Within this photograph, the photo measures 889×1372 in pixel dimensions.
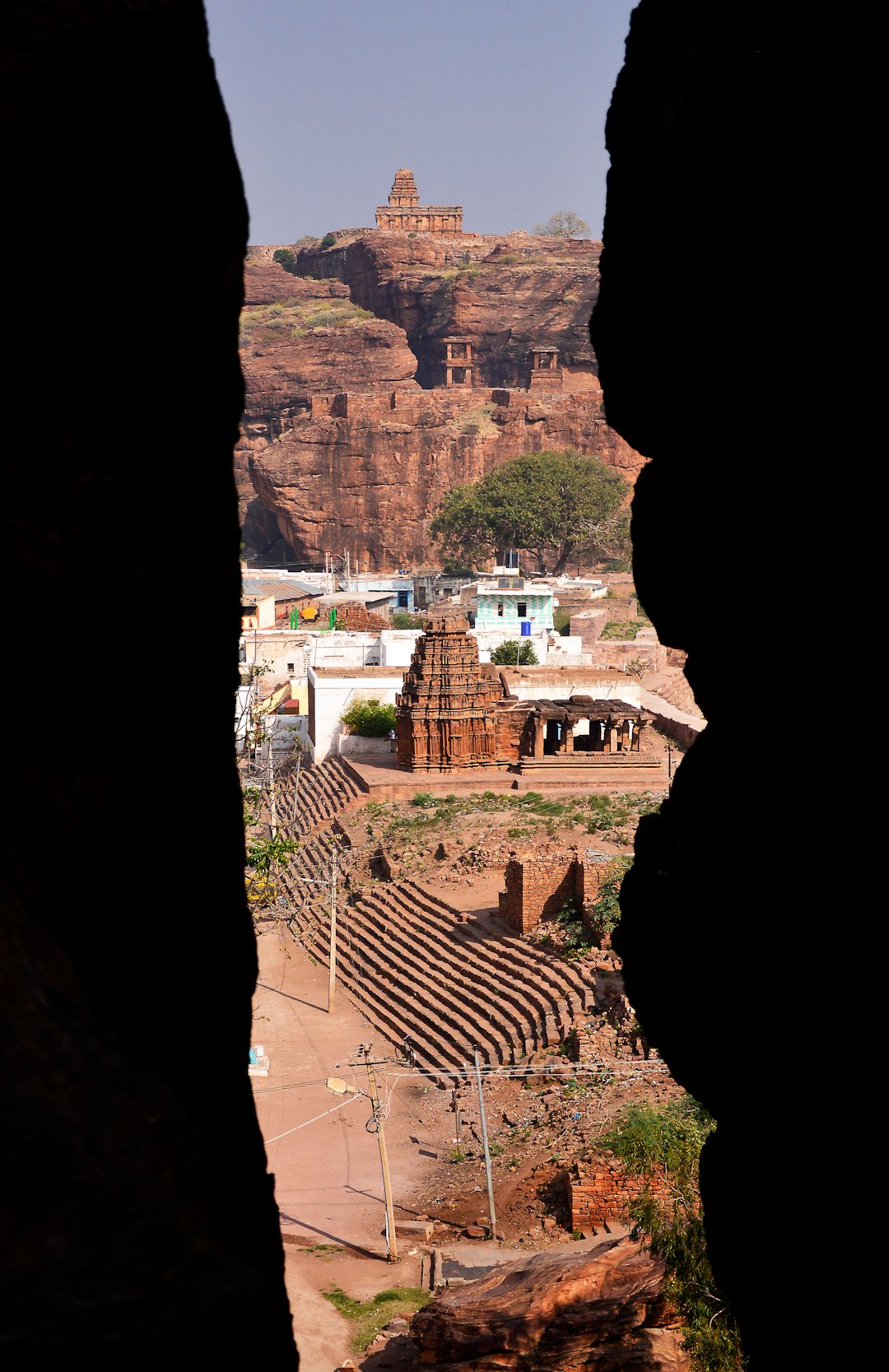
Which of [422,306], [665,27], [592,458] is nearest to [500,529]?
[592,458]

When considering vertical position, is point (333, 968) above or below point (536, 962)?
below

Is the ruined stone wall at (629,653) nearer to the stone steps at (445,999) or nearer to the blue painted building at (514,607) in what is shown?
the blue painted building at (514,607)

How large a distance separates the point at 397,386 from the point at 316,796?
235 feet

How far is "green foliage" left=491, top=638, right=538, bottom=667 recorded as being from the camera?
2050 inches

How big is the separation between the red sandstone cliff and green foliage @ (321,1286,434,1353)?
79.6 meters

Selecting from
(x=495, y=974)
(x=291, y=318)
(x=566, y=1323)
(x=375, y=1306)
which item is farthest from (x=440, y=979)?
(x=291, y=318)

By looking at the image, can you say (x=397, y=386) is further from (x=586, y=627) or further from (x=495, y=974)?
(x=495, y=974)

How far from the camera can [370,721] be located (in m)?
45.1

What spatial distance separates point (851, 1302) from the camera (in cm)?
668

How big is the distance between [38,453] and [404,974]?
23026mm

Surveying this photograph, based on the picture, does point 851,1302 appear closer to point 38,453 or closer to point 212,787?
point 212,787

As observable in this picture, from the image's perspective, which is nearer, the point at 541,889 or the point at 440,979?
the point at 440,979

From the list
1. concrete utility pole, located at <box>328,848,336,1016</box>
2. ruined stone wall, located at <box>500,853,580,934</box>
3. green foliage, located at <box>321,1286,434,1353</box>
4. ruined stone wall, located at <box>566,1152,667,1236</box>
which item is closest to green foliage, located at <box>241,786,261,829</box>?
concrete utility pole, located at <box>328,848,336,1016</box>

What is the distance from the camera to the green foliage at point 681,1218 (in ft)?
37.2
